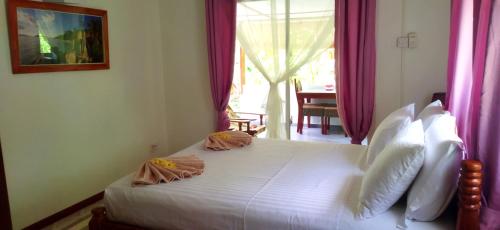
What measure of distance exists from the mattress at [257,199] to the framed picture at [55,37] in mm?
1330

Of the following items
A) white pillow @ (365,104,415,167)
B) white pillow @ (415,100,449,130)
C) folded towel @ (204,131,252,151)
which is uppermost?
white pillow @ (415,100,449,130)

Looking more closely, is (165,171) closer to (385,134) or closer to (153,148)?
(385,134)

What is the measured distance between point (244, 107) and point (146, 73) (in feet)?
3.80

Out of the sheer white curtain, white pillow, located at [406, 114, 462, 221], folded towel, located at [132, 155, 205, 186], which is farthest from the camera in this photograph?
the sheer white curtain

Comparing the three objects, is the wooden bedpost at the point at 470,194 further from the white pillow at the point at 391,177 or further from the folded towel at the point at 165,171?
the folded towel at the point at 165,171

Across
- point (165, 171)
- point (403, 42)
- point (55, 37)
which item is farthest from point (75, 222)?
point (403, 42)

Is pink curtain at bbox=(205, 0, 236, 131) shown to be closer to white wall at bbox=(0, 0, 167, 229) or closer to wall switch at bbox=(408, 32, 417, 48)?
white wall at bbox=(0, 0, 167, 229)

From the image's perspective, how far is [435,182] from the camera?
1.70 m

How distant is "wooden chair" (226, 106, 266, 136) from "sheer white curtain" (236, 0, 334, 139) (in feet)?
0.67

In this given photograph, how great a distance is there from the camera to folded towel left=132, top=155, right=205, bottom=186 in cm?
233

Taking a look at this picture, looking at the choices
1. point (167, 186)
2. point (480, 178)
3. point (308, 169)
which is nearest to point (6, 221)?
point (167, 186)

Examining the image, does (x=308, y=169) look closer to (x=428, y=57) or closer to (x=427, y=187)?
(x=427, y=187)

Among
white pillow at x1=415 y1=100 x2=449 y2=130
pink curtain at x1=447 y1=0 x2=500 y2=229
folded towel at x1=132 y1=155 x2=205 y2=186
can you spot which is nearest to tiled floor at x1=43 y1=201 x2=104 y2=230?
folded towel at x1=132 y1=155 x2=205 y2=186

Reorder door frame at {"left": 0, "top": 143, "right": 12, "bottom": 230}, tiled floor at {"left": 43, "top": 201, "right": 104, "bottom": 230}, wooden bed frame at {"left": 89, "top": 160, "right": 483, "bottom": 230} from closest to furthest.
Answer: wooden bed frame at {"left": 89, "top": 160, "right": 483, "bottom": 230}
door frame at {"left": 0, "top": 143, "right": 12, "bottom": 230}
tiled floor at {"left": 43, "top": 201, "right": 104, "bottom": 230}
